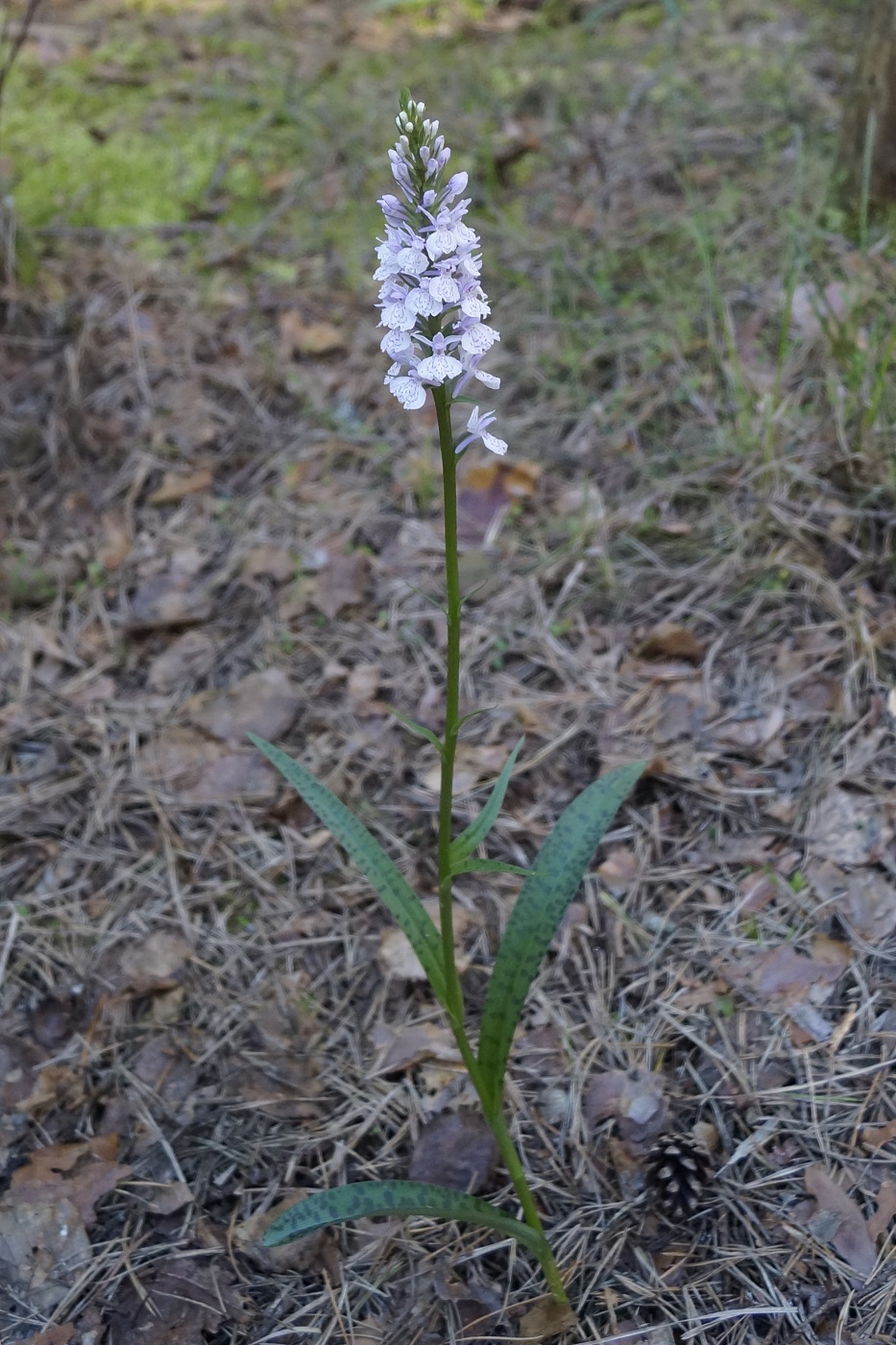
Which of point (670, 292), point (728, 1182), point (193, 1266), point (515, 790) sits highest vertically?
point (670, 292)

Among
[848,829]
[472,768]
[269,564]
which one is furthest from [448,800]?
[269,564]

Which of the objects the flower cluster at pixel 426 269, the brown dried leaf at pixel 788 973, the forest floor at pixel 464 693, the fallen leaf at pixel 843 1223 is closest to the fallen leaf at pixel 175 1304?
the forest floor at pixel 464 693

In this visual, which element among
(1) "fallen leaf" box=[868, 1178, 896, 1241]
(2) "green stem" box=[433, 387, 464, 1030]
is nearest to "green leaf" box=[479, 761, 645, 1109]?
(2) "green stem" box=[433, 387, 464, 1030]

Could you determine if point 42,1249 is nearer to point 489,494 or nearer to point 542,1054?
point 542,1054

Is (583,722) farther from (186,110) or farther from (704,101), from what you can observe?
(186,110)

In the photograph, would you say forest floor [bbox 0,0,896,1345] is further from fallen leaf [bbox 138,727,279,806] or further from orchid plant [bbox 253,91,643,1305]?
orchid plant [bbox 253,91,643,1305]

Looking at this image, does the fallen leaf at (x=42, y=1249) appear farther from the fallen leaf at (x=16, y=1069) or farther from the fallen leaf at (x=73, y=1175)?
the fallen leaf at (x=16, y=1069)

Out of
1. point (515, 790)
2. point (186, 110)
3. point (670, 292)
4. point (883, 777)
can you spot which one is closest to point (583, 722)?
point (515, 790)

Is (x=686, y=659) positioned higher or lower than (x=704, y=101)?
lower
